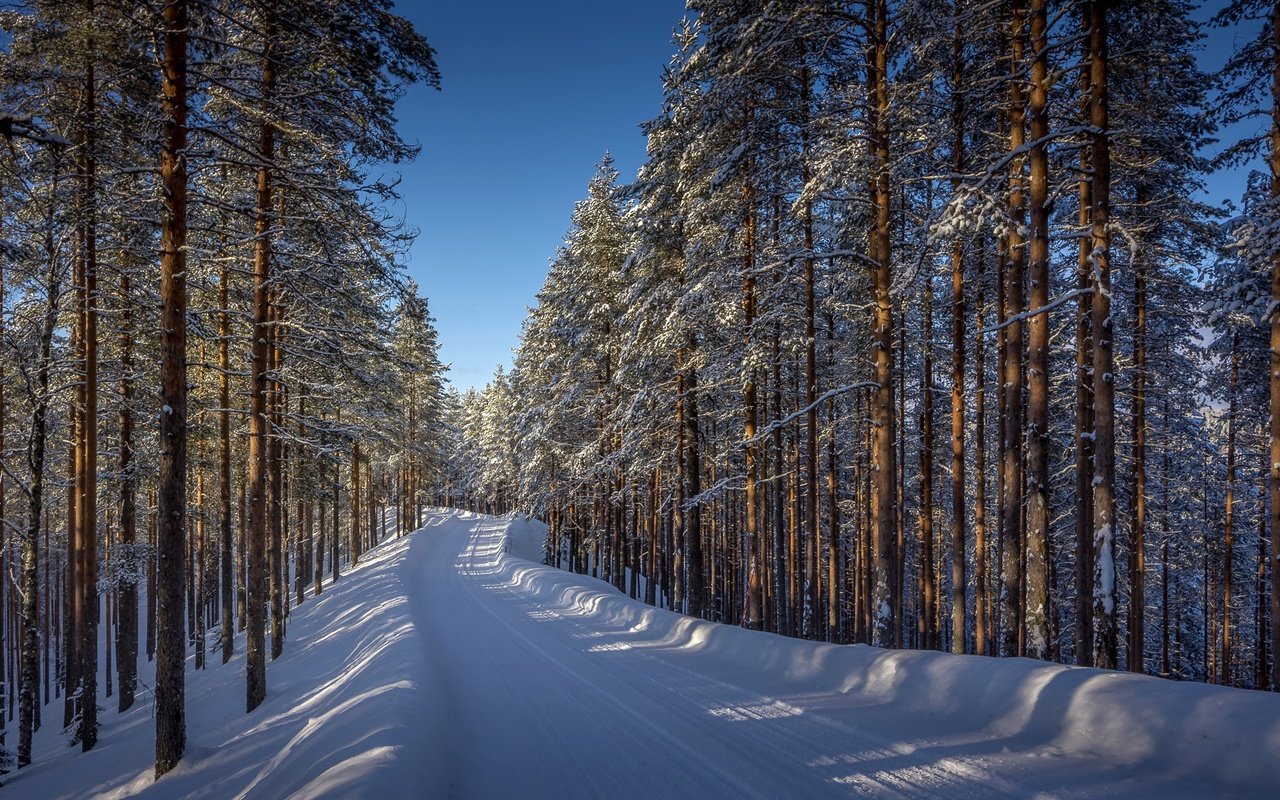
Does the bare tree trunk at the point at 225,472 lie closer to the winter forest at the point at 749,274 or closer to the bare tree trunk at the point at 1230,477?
the winter forest at the point at 749,274

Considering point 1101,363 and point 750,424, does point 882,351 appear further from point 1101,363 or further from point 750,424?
point 750,424

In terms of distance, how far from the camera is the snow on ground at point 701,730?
5.01 meters

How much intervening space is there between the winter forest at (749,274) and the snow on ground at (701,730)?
218cm

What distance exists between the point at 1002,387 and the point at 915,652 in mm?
11093

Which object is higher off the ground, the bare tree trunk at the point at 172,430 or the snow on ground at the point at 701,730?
the bare tree trunk at the point at 172,430

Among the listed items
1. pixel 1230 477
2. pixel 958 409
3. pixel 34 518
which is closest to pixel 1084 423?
pixel 958 409

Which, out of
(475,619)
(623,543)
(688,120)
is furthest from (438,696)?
(623,543)

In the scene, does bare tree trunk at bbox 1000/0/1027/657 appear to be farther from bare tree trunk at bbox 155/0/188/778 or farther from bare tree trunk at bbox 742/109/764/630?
bare tree trunk at bbox 155/0/188/778

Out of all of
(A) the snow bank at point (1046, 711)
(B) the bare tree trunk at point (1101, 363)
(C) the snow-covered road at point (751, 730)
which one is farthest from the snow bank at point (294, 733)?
(B) the bare tree trunk at point (1101, 363)

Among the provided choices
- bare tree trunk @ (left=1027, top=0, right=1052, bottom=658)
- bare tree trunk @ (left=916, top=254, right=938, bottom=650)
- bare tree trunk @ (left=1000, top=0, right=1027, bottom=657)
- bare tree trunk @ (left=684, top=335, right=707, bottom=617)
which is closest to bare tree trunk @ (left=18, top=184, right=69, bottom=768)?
bare tree trunk @ (left=684, top=335, right=707, bottom=617)

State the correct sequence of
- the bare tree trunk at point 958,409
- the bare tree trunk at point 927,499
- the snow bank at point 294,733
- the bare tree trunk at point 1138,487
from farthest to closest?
the bare tree trunk at point 927,499
the bare tree trunk at point 1138,487
the bare tree trunk at point 958,409
the snow bank at point 294,733

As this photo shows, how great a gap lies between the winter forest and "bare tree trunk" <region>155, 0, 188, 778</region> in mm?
49

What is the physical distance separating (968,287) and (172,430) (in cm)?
2011

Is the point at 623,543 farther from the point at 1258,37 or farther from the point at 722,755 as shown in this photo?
the point at 1258,37
